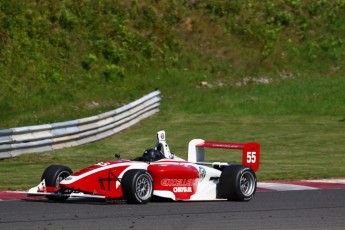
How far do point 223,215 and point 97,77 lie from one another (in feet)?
68.3

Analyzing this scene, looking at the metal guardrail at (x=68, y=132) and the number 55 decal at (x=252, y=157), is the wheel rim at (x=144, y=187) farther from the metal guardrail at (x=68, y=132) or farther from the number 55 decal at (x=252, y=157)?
the metal guardrail at (x=68, y=132)

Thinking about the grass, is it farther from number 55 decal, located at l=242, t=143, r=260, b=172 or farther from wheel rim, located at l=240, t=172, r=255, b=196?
wheel rim, located at l=240, t=172, r=255, b=196

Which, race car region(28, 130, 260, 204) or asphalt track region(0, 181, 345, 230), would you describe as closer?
asphalt track region(0, 181, 345, 230)

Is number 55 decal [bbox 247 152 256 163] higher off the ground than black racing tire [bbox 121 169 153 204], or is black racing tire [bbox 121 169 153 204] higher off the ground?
number 55 decal [bbox 247 152 256 163]

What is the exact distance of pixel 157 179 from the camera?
530 inches

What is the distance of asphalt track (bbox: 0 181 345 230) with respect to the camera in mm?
10984

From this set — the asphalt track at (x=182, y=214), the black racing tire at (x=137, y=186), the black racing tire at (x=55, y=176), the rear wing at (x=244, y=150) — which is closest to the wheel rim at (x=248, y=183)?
the asphalt track at (x=182, y=214)

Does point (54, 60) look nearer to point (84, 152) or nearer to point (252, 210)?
point (84, 152)

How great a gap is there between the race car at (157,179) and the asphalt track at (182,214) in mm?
154

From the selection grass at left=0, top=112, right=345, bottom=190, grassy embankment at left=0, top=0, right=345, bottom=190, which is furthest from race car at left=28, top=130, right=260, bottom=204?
grassy embankment at left=0, top=0, right=345, bottom=190

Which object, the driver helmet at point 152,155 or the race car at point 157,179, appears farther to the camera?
the driver helmet at point 152,155

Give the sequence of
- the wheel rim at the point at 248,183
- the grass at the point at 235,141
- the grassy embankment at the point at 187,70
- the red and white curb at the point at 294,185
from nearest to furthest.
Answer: the wheel rim at the point at 248,183 < the red and white curb at the point at 294,185 < the grass at the point at 235,141 < the grassy embankment at the point at 187,70

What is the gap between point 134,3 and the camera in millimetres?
37000

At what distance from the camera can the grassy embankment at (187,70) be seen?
2630cm
